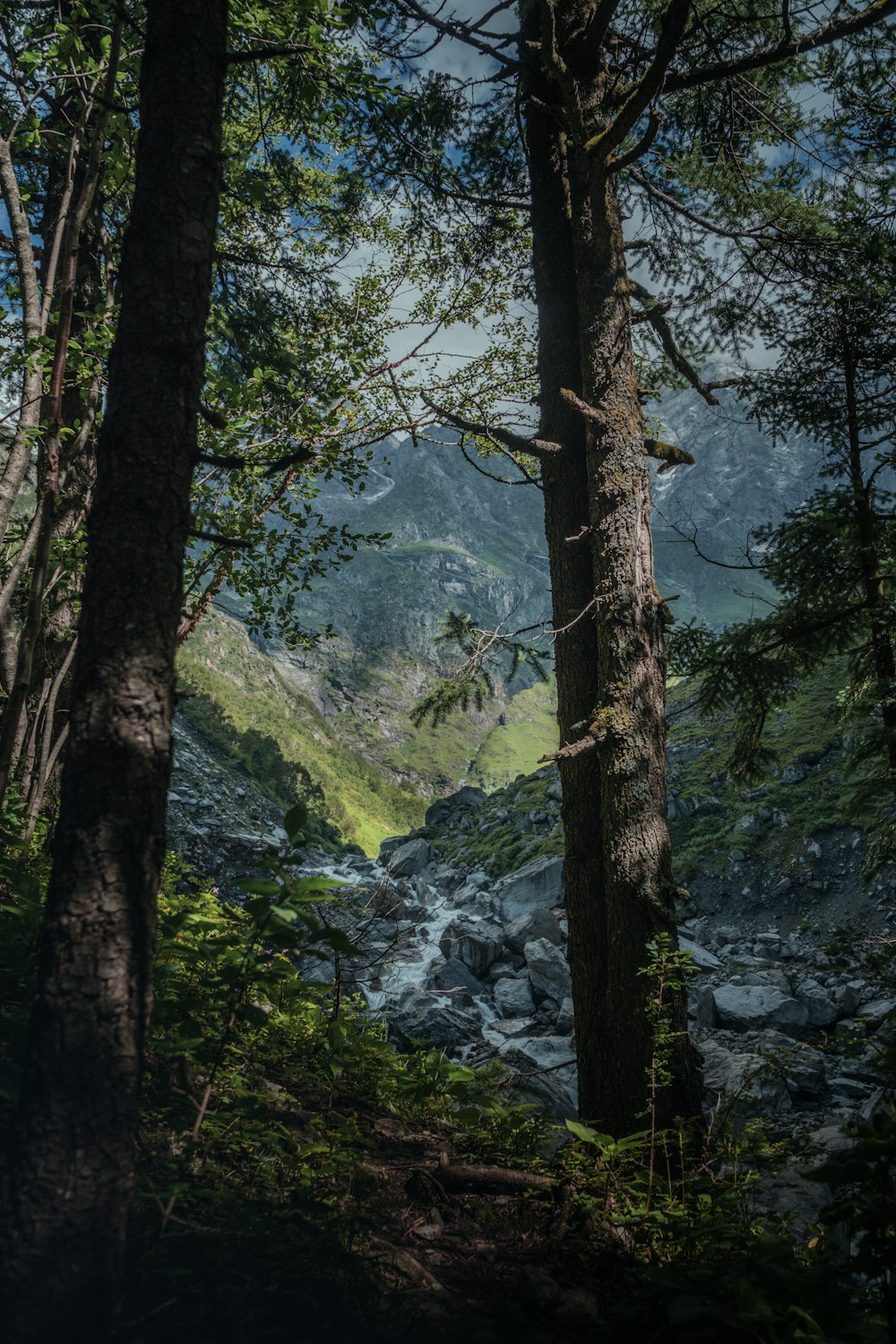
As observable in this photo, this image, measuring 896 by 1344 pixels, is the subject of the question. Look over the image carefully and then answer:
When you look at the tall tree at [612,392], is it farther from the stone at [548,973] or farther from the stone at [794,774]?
the stone at [794,774]

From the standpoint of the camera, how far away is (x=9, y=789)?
4793 millimetres

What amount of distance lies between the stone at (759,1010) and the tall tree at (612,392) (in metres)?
5.97

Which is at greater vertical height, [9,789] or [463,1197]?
[9,789]

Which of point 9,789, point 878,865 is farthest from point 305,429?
point 878,865

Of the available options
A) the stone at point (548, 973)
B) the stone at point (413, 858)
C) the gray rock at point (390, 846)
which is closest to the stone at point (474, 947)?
the stone at point (548, 973)

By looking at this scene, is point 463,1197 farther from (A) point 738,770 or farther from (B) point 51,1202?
(A) point 738,770

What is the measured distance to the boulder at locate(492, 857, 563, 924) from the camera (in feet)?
50.8

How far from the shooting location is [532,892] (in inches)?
634

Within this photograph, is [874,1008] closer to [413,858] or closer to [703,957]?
[703,957]

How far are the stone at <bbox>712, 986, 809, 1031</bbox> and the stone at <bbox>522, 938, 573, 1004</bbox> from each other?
2.10 metres

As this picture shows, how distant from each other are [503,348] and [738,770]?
514cm

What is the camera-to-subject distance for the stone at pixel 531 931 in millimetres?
12703

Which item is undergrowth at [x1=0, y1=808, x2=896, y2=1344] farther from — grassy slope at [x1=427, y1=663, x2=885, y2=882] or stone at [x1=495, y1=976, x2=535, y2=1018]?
stone at [x1=495, y1=976, x2=535, y2=1018]

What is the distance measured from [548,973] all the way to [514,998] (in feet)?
2.05
